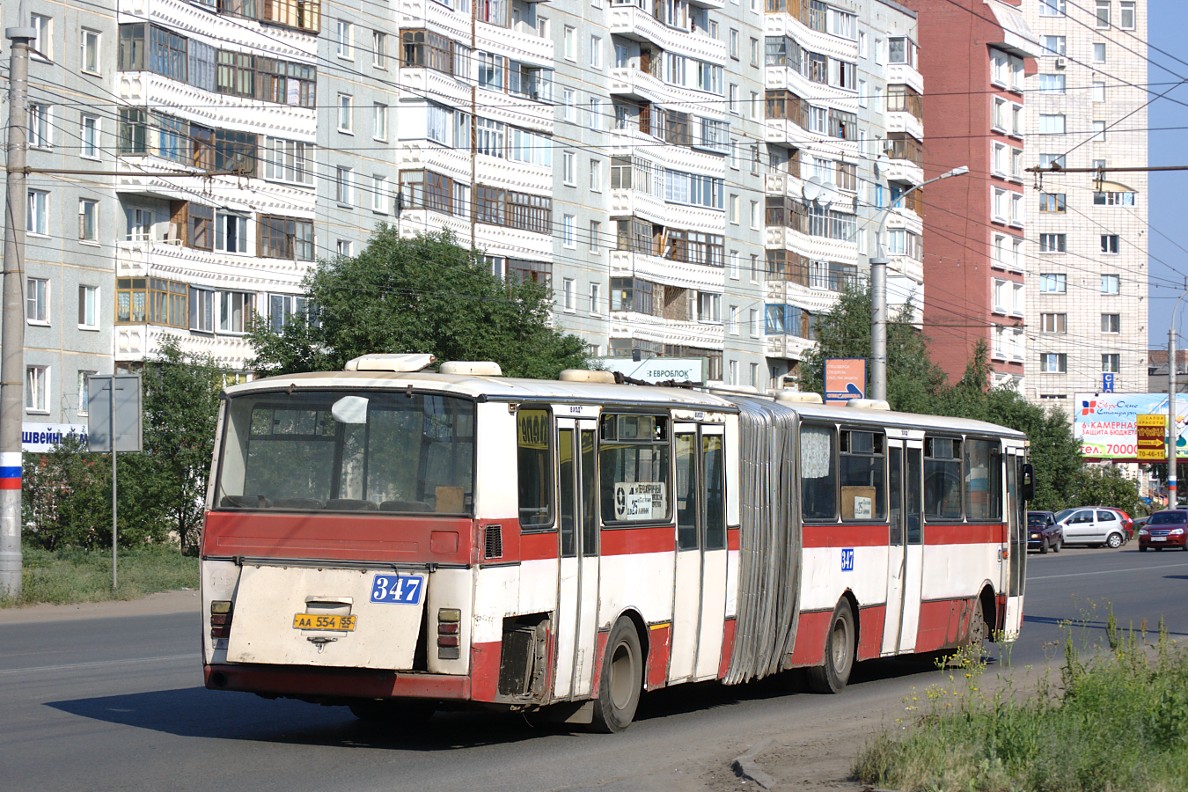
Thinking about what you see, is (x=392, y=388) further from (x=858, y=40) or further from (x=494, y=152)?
(x=858, y=40)

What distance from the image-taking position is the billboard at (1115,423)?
9025 centimetres

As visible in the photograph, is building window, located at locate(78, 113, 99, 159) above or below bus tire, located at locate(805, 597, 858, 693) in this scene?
above

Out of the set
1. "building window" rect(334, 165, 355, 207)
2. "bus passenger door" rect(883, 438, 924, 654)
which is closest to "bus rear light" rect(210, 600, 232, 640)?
"bus passenger door" rect(883, 438, 924, 654)

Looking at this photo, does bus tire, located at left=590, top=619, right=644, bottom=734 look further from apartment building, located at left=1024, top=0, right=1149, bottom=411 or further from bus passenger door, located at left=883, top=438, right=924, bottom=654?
apartment building, located at left=1024, top=0, right=1149, bottom=411

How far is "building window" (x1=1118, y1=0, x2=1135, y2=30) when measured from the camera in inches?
4353

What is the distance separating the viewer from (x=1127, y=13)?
364 feet

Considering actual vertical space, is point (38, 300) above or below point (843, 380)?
above

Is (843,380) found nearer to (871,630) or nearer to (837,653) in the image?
(871,630)

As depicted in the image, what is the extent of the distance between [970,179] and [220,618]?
83.9 m

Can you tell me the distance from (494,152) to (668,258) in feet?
36.6

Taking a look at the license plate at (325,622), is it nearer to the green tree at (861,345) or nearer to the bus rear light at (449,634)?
the bus rear light at (449,634)

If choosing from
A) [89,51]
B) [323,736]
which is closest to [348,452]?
[323,736]

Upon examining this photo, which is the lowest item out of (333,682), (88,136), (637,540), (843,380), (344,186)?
(333,682)

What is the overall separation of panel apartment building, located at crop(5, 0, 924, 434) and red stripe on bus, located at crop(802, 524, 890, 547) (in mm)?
21522
